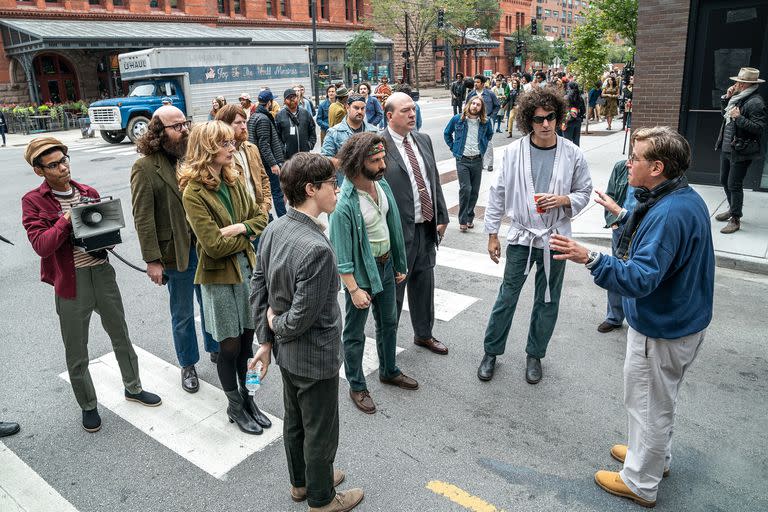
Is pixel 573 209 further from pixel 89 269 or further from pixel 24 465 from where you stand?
pixel 24 465

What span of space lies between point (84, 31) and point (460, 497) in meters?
33.6

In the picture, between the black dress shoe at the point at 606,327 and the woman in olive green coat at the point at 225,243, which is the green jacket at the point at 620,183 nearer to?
the black dress shoe at the point at 606,327

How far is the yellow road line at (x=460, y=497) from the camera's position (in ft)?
10.5

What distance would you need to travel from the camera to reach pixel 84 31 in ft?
98.7

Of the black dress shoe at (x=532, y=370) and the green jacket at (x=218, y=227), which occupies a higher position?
the green jacket at (x=218, y=227)

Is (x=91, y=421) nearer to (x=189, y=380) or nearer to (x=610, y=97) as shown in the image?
(x=189, y=380)

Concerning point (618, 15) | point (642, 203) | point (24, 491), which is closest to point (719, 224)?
point (642, 203)

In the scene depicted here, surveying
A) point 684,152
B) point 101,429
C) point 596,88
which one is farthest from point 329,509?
point 596,88

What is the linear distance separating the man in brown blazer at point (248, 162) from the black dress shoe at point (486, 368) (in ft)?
6.76

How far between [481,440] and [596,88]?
61.8 ft

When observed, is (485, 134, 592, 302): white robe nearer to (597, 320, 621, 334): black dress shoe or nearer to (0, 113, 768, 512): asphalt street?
(0, 113, 768, 512): asphalt street

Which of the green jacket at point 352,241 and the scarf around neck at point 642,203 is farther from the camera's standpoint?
the green jacket at point 352,241

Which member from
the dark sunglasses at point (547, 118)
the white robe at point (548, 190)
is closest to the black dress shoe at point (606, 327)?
the white robe at point (548, 190)

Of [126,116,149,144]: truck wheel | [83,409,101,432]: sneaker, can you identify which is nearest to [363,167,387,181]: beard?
[83,409,101,432]: sneaker
